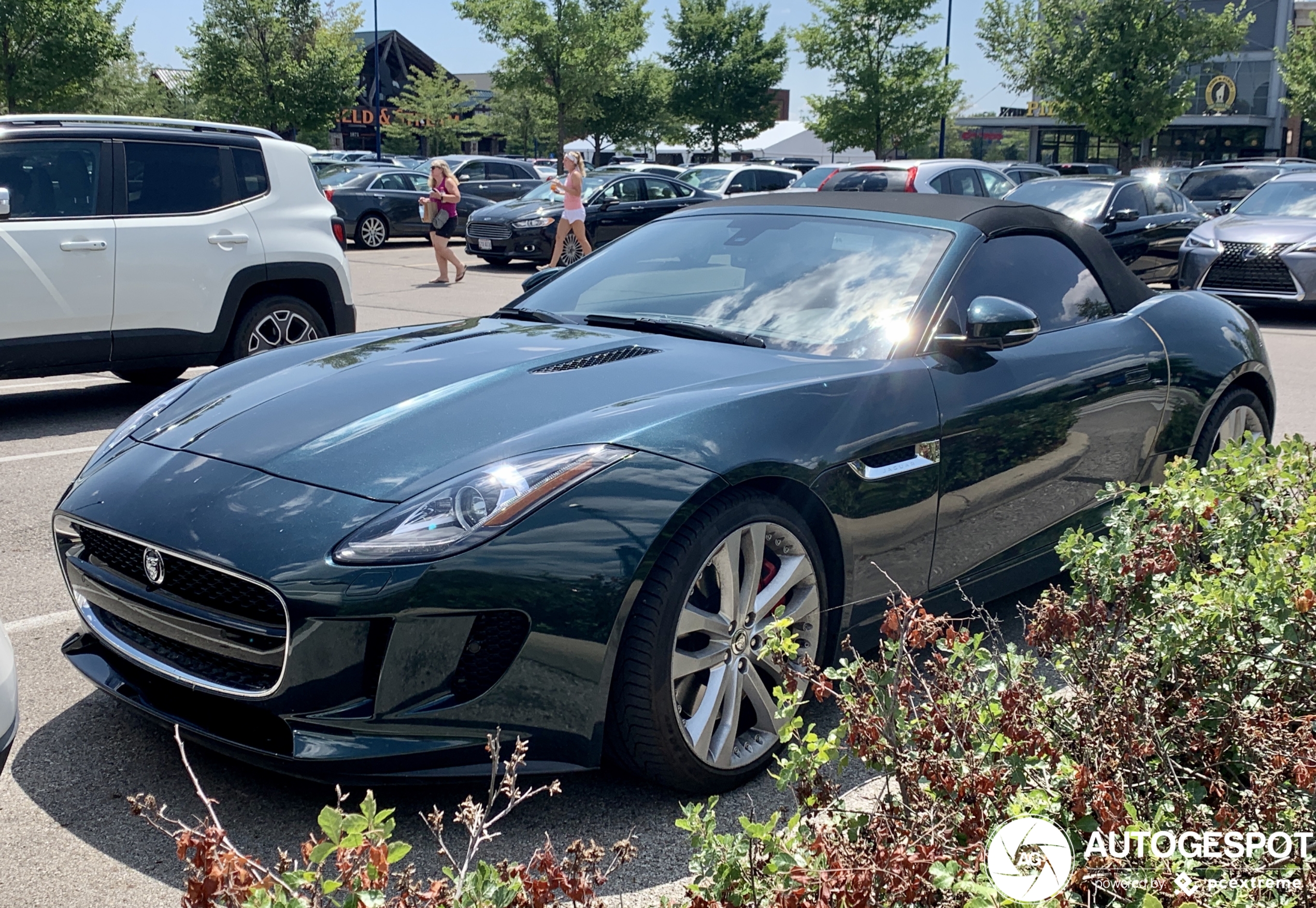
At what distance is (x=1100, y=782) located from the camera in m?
2.00

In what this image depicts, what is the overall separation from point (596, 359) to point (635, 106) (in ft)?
145

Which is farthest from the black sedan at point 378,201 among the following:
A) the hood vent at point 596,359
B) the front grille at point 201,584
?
the front grille at point 201,584

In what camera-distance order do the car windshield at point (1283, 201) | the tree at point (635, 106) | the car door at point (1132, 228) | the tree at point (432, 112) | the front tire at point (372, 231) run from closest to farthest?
1. the car windshield at point (1283, 201)
2. the car door at point (1132, 228)
3. the front tire at point (372, 231)
4. the tree at point (635, 106)
5. the tree at point (432, 112)

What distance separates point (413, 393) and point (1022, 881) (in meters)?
2.10

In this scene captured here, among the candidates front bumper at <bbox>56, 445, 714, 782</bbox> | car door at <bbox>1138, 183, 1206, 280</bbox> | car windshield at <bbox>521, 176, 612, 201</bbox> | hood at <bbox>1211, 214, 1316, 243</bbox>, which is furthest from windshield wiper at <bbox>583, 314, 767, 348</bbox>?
car windshield at <bbox>521, 176, 612, 201</bbox>

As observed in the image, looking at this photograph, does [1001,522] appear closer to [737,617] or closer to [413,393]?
[737,617]

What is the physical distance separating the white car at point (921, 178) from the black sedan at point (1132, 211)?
735 millimetres

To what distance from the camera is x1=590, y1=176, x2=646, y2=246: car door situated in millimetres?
19953

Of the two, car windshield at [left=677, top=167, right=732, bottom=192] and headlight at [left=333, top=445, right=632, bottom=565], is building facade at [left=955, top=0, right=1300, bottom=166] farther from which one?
headlight at [left=333, top=445, right=632, bottom=565]

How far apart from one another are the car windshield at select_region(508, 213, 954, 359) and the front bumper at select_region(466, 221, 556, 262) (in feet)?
48.4

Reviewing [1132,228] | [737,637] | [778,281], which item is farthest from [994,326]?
[1132,228]

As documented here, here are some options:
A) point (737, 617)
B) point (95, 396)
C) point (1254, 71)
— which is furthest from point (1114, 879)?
point (1254, 71)

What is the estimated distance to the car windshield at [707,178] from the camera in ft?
73.9

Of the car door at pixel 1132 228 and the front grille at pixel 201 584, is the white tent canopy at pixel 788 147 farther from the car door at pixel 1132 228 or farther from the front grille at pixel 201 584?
the front grille at pixel 201 584
